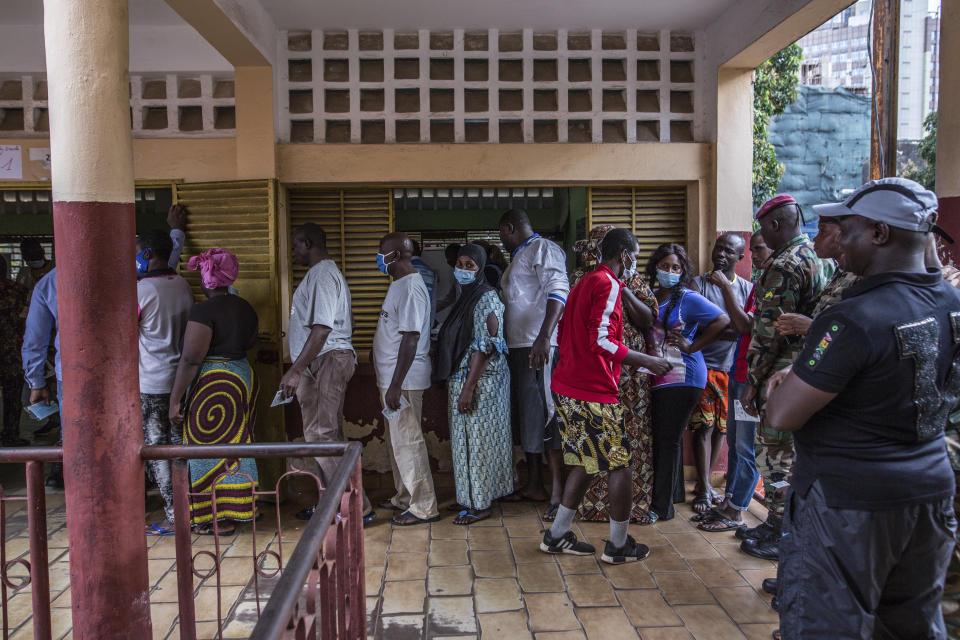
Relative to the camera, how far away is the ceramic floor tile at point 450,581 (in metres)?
3.43

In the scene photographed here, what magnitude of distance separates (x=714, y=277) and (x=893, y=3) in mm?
4349

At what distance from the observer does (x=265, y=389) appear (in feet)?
16.0

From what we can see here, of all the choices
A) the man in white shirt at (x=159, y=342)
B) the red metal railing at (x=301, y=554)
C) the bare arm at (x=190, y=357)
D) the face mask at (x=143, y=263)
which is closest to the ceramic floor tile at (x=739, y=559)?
the red metal railing at (x=301, y=554)

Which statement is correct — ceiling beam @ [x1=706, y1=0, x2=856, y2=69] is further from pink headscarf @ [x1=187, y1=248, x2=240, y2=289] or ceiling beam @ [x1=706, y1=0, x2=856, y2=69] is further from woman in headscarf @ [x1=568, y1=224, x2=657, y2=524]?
pink headscarf @ [x1=187, y1=248, x2=240, y2=289]

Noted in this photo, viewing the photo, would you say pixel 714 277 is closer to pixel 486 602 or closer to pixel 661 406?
pixel 661 406

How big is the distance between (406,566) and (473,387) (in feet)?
3.81

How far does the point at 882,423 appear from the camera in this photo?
6.64 feet

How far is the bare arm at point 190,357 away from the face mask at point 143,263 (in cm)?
61

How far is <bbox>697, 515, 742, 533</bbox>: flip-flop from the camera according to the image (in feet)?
13.7

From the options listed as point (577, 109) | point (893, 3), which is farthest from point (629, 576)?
point (893, 3)

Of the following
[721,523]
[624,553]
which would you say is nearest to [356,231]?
[624,553]

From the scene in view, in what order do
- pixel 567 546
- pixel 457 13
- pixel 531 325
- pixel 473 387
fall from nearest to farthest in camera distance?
pixel 567 546, pixel 473 387, pixel 531 325, pixel 457 13

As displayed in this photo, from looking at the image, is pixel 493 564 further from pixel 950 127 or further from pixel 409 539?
pixel 950 127

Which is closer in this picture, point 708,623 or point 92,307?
point 92,307
